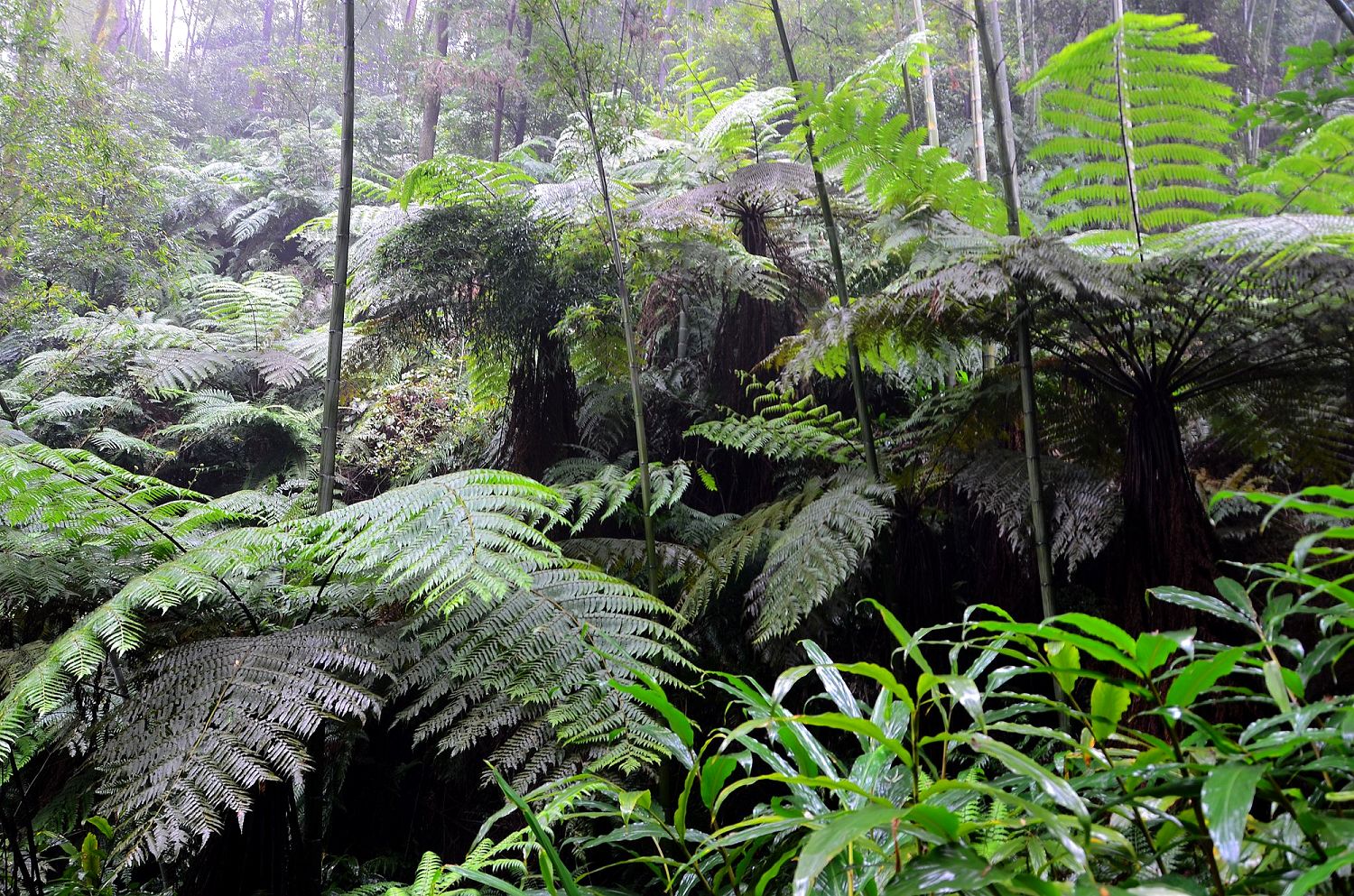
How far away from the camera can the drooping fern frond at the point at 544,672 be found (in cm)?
144

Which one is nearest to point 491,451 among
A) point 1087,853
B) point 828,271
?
point 828,271

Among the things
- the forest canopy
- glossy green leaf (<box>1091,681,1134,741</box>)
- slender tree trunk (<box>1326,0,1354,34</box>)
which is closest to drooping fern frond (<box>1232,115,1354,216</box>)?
the forest canopy

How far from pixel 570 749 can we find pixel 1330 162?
2.23 meters

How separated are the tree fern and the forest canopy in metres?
0.01

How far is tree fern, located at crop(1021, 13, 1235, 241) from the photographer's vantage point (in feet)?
6.30

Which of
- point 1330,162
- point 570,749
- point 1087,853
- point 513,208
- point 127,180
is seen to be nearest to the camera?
point 1087,853

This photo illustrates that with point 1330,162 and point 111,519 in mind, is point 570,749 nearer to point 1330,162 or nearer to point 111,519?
point 111,519

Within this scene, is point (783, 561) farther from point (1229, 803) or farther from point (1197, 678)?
point (1229, 803)

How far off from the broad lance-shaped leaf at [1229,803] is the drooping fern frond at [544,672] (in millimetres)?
910

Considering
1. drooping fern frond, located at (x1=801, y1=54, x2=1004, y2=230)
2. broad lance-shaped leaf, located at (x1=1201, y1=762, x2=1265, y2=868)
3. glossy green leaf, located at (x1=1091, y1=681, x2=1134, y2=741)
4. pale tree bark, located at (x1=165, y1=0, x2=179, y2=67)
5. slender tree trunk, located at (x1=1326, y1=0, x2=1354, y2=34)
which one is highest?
pale tree bark, located at (x1=165, y1=0, x2=179, y2=67)

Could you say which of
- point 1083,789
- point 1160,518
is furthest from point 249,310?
point 1083,789

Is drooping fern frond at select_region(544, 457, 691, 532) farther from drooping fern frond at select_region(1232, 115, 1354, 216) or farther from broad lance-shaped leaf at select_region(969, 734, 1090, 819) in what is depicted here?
drooping fern frond at select_region(1232, 115, 1354, 216)

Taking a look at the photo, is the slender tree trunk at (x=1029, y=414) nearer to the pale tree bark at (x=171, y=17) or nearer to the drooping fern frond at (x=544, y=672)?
the drooping fern frond at (x=544, y=672)

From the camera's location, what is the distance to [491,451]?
3000 mm
